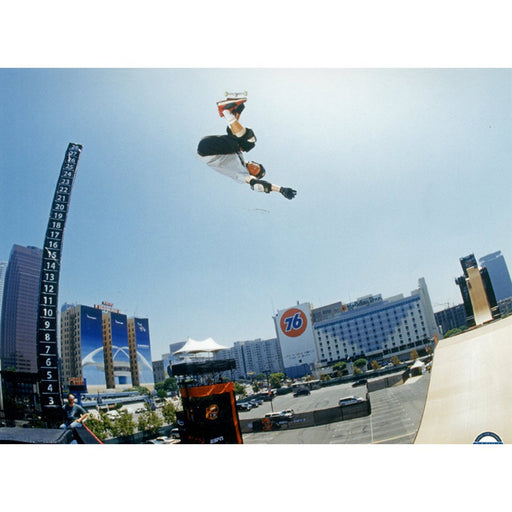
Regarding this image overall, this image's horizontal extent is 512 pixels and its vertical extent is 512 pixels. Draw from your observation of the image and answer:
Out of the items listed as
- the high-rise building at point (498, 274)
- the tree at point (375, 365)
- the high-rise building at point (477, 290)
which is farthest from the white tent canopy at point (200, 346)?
the high-rise building at point (498, 274)

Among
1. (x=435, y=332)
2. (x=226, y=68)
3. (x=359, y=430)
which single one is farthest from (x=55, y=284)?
(x=435, y=332)

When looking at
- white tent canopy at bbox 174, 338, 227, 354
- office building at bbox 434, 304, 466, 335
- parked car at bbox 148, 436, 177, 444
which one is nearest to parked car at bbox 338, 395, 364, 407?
office building at bbox 434, 304, 466, 335

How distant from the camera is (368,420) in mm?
6574

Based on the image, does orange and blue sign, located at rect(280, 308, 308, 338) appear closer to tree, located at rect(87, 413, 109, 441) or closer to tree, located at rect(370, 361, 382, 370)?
tree, located at rect(370, 361, 382, 370)

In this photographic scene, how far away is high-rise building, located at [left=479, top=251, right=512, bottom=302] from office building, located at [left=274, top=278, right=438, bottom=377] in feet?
4.21

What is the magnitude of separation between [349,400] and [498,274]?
4105 mm

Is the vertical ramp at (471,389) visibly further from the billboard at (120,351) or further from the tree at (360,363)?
the billboard at (120,351)

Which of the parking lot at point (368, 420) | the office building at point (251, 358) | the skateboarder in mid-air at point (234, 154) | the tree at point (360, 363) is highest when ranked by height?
Result: the skateboarder in mid-air at point (234, 154)

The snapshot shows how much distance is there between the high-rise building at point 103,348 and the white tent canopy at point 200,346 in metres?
1.40

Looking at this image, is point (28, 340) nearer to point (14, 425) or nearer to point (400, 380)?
point (14, 425)

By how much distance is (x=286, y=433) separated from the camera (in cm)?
705

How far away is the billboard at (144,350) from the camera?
866 centimetres

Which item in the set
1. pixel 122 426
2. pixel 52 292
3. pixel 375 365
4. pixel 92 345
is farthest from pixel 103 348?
pixel 375 365

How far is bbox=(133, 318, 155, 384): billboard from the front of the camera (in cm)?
866
